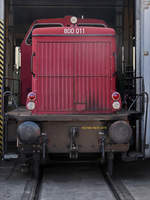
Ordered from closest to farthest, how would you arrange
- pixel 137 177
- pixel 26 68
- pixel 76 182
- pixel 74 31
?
pixel 76 182 → pixel 74 31 → pixel 137 177 → pixel 26 68

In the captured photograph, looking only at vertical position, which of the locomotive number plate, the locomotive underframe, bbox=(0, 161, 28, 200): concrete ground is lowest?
bbox=(0, 161, 28, 200): concrete ground

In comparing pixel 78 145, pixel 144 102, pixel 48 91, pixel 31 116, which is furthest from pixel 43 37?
pixel 144 102

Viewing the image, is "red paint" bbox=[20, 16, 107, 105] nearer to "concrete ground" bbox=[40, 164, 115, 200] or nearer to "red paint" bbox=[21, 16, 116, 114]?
"red paint" bbox=[21, 16, 116, 114]

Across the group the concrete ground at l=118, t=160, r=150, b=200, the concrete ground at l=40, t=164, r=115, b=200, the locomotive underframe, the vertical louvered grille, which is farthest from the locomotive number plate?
the concrete ground at l=118, t=160, r=150, b=200

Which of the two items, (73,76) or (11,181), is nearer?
(11,181)

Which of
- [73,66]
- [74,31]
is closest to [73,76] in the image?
[73,66]

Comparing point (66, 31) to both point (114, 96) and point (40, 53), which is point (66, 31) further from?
point (114, 96)

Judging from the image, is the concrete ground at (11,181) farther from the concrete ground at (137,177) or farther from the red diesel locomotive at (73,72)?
the concrete ground at (137,177)

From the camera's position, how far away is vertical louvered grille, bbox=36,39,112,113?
5.61 metres

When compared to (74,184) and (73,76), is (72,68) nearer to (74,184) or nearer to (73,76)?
(73,76)

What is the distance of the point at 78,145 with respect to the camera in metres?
5.29

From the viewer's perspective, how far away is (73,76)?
18.6ft

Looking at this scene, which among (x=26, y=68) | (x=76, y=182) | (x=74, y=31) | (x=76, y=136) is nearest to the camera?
(x=76, y=136)

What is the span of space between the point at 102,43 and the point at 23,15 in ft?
Answer: 27.4
